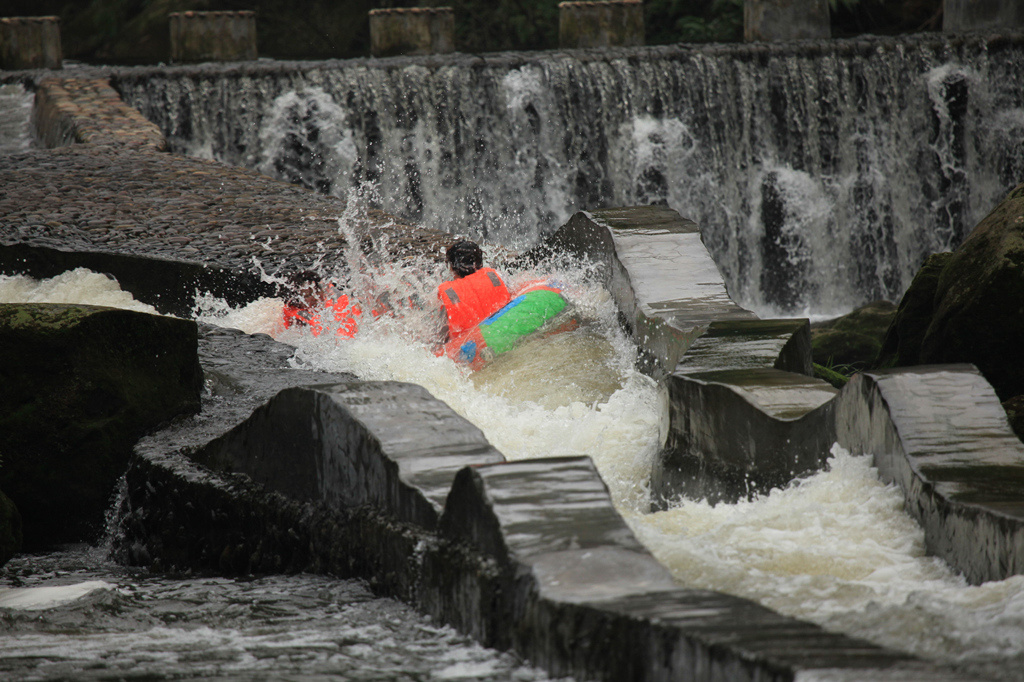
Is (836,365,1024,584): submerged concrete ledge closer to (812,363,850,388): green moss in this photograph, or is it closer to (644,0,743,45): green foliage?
(812,363,850,388): green moss

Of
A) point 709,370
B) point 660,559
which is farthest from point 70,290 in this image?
point 660,559

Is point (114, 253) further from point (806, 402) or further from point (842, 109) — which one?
point (842, 109)

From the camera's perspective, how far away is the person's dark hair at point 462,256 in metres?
7.34

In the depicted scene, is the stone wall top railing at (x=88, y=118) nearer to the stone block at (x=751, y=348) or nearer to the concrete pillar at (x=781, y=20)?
the stone block at (x=751, y=348)

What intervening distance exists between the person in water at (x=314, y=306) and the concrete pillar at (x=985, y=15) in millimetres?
10159

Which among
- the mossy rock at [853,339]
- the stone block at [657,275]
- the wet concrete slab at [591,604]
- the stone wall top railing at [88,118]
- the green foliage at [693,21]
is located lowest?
the mossy rock at [853,339]

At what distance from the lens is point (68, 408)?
4848 millimetres

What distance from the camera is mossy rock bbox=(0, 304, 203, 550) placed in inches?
189

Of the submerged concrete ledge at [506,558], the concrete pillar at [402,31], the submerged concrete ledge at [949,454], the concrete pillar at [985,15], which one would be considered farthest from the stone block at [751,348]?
the concrete pillar at [985,15]

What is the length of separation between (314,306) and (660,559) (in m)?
4.97

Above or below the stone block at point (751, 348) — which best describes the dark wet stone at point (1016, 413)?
below

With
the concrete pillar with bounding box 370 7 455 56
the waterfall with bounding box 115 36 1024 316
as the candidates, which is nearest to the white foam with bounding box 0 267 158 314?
the waterfall with bounding box 115 36 1024 316

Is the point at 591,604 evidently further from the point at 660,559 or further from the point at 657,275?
the point at 657,275

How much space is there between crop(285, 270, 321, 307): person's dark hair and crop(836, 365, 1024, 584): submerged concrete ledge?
4.77 meters
